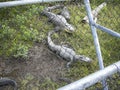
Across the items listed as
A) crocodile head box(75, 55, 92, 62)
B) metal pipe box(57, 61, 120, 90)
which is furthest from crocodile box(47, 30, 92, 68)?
metal pipe box(57, 61, 120, 90)

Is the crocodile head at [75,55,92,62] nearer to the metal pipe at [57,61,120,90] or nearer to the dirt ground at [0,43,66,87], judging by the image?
the dirt ground at [0,43,66,87]

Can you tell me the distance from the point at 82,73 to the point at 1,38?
1.64 metres

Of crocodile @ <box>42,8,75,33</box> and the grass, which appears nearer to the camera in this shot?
the grass

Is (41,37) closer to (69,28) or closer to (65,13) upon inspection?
(69,28)

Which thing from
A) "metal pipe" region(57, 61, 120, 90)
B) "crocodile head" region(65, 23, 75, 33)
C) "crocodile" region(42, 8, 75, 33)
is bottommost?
"metal pipe" region(57, 61, 120, 90)

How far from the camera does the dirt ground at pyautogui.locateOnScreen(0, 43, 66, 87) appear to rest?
164 inches

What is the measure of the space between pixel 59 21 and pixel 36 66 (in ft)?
4.44

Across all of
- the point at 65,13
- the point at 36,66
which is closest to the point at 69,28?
the point at 65,13

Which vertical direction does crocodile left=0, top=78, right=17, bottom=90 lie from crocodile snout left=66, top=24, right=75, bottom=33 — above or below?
below

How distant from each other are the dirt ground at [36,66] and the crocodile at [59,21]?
0.77 meters

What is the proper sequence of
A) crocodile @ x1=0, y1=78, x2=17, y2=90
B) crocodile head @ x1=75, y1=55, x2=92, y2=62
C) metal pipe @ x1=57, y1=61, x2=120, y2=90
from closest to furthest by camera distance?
metal pipe @ x1=57, y1=61, x2=120, y2=90
crocodile @ x1=0, y1=78, x2=17, y2=90
crocodile head @ x1=75, y1=55, x2=92, y2=62

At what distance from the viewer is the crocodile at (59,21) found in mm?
5198

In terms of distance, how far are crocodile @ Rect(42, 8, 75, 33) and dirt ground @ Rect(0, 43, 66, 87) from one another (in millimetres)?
766

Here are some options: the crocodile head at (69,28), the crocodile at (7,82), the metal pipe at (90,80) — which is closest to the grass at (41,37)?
the crocodile head at (69,28)
